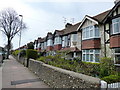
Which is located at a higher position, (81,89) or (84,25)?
(84,25)

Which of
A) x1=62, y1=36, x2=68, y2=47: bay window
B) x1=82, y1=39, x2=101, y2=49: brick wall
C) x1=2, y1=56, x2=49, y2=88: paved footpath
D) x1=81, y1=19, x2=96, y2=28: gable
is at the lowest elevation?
x1=2, y1=56, x2=49, y2=88: paved footpath

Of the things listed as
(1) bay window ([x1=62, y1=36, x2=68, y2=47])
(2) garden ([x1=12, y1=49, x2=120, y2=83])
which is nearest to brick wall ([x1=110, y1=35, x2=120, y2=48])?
(2) garden ([x1=12, y1=49, x2=120, y2=83])

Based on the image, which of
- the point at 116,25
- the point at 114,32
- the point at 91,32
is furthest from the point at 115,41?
the point at 91,32

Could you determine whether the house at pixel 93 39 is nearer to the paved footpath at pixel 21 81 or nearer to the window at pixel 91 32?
the window at pixel 91 32

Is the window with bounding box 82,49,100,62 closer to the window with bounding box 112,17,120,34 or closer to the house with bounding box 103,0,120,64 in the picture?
the house with bounding box 103,0,120,64

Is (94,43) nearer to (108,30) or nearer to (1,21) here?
(108,30)

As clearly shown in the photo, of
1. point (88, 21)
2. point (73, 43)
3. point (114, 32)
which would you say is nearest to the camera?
point (114, 32)

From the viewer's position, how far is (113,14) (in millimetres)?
13578

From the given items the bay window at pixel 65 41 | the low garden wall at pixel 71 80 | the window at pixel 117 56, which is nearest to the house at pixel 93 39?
the window at pixel 117 56

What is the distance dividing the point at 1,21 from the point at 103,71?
123 ft

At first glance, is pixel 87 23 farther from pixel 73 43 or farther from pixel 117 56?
pixel 117 56

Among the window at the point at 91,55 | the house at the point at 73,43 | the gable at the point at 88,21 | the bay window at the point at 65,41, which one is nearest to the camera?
the window at the point at 91,55

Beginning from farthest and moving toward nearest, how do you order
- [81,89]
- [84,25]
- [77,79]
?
[84,25], [77,79], [81,89]

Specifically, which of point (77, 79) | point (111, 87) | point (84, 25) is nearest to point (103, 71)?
point (77, 79)
